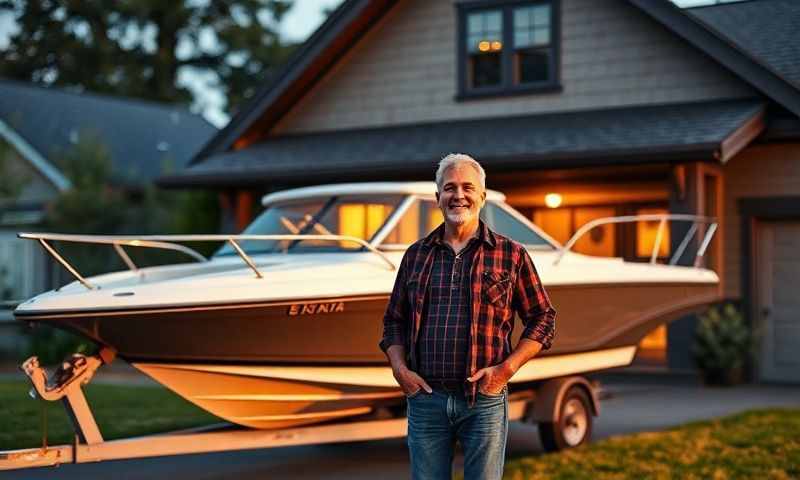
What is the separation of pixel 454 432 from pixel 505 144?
12028mm

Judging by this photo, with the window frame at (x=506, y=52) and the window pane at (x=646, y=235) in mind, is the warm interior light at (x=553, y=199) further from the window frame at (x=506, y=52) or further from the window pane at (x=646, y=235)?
the window frame at (x=506, y=52)

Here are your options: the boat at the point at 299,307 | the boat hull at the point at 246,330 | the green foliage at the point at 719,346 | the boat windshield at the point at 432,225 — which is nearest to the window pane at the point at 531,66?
the green foliage at the point at 719,346

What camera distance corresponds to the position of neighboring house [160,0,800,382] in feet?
53.6

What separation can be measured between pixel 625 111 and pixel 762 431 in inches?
267

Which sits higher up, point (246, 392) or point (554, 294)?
point (554, 294)

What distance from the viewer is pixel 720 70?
16.9m

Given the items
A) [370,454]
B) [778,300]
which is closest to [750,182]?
[778,300]

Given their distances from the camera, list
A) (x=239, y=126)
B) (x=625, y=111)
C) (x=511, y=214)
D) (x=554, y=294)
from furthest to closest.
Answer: (x=239, y=126) → (x=625, y=111) → (x=511, y=214) → (x=554, y=294)

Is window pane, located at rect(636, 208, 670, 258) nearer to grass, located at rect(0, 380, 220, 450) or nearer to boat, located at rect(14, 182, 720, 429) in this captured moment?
boat, located at rect(14, 182, 720, 429)

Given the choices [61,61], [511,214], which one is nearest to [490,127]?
[511,214]

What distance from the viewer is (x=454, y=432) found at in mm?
5516

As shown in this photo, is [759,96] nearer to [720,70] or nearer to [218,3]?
[720,70]

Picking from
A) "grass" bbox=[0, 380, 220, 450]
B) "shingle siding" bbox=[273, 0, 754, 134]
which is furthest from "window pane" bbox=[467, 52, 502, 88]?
"grass" bbox=[0, 380, 220, 450]

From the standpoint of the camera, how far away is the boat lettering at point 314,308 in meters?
8.81
